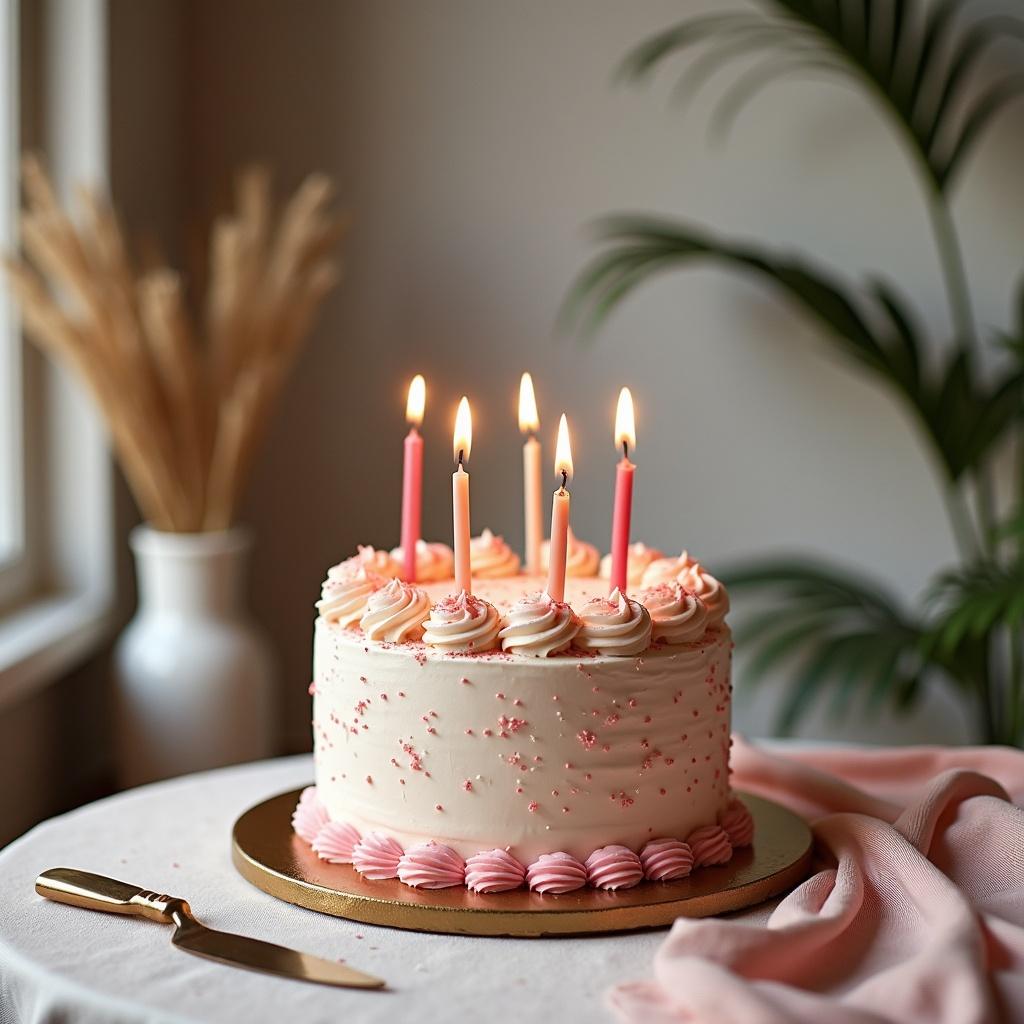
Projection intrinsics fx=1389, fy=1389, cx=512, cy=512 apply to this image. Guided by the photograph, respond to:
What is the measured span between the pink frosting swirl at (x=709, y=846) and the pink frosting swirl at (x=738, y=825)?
0.06 ft

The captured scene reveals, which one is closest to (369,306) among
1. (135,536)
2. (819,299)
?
(135,536)

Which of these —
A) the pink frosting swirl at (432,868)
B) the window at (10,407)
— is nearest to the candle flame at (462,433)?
the pink frosting swirl at (432,868)

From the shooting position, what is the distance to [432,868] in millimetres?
1186

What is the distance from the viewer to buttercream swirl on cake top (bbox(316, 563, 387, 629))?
1.28 meters

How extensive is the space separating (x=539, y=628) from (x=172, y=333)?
141cm

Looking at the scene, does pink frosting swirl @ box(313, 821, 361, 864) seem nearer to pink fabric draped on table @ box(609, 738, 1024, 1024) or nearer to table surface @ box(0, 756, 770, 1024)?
table surface @ box(0, 756, 770, 1024)

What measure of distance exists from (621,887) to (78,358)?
5.16 feet

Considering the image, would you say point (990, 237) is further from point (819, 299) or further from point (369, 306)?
point (369, 306)

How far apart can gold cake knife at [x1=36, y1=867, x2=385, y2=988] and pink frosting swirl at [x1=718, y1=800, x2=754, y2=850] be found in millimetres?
404

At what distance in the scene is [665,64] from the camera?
2.95 m

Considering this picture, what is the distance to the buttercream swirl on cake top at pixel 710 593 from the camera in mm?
1296

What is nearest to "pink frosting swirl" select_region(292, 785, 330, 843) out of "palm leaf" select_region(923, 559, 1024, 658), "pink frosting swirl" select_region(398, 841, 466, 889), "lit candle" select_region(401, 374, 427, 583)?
"pink frosting swirl" select_region(398, 841, 466, 889)

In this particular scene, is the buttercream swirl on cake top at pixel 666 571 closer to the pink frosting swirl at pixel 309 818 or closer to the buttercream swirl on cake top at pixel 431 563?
the buttercream swirl on cake top at pixel 431 563

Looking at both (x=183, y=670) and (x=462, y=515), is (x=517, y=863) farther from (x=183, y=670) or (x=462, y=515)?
(x=183, y=670)
